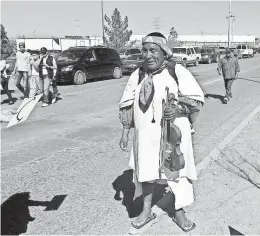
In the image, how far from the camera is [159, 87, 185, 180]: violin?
10.1 feet

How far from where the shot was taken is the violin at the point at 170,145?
3.09m

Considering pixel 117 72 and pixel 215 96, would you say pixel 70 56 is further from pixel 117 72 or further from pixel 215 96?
pixel 215 96

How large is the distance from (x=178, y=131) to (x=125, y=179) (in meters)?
1.99

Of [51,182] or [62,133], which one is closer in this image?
[51,182]

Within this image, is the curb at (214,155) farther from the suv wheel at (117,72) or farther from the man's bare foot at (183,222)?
the suv wheel at (117,72)

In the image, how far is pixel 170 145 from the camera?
10.4 ft

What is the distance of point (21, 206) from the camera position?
407 centimetres

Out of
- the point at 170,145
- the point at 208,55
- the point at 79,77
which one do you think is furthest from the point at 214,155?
the point at 208,55

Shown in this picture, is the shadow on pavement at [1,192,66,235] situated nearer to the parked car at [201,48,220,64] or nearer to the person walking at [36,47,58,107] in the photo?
the person walking at [36,47,58,107]

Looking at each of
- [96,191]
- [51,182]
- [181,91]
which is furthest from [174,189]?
[51,182]

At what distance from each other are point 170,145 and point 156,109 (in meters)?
0.34

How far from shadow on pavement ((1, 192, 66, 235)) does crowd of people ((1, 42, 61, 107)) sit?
674 centimetres

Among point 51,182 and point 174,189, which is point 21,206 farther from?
point 174,189

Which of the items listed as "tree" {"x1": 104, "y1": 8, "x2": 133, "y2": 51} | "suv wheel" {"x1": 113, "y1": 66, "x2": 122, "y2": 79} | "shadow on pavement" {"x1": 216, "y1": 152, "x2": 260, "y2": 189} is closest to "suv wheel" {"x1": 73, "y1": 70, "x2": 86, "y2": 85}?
"suv wheel" {"x1": 113, "y1": 66, "x2": 122, "y2": 79}
